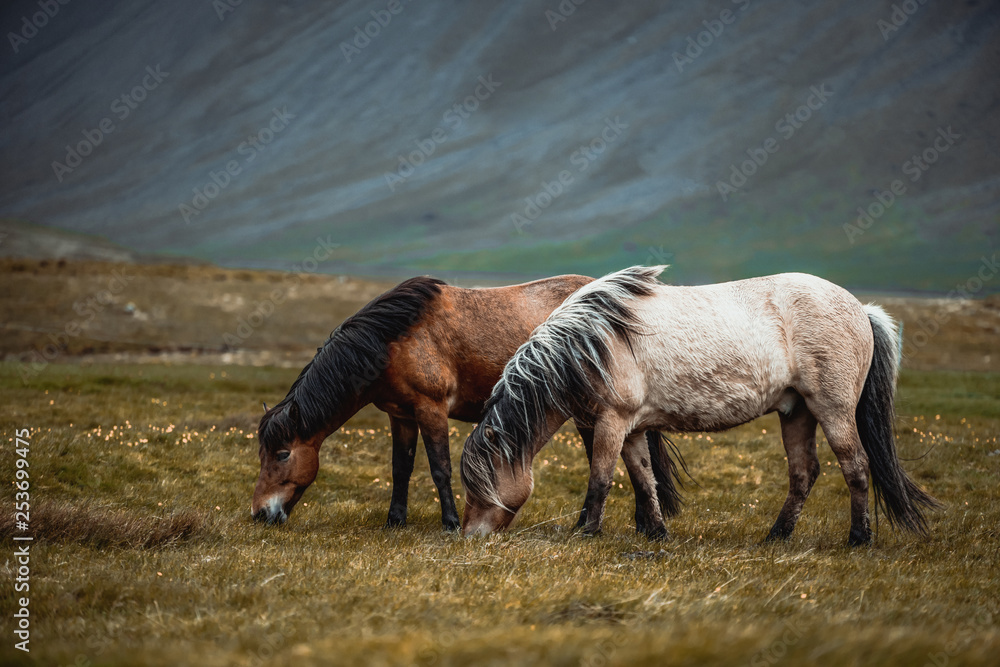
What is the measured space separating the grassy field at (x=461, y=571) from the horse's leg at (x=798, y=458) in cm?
34

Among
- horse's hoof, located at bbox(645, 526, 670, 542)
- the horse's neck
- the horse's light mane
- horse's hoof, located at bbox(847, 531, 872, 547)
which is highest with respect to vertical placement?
the horse's light mane

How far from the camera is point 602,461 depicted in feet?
23.5

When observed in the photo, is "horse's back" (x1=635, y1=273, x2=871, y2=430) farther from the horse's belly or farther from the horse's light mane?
the horse's light mane

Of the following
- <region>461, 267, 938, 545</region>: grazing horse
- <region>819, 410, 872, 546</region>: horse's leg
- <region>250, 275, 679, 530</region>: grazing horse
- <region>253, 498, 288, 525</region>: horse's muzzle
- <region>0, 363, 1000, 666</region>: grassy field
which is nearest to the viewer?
<region>0, 363, 1000, 666</region>: grassy field

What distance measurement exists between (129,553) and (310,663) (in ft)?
12.8

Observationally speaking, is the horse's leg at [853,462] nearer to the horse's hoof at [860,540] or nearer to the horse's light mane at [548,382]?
the horse's hoof at [860,540]

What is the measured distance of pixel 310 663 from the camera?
111 inches

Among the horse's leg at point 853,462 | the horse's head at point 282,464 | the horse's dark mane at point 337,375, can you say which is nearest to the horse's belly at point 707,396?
the horse's leg at point 853,462

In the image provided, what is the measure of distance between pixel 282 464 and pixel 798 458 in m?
6.07

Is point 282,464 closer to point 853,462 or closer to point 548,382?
point 548,382

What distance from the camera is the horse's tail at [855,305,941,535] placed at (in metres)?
7.83

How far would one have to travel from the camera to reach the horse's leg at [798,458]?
777 cm

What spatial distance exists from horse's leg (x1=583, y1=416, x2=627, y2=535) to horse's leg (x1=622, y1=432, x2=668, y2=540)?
649 mm

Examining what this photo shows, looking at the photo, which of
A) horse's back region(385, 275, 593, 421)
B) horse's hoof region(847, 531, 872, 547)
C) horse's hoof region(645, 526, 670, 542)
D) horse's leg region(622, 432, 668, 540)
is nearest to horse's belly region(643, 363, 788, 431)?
horse's leg region(622, 432, 668, 540)
